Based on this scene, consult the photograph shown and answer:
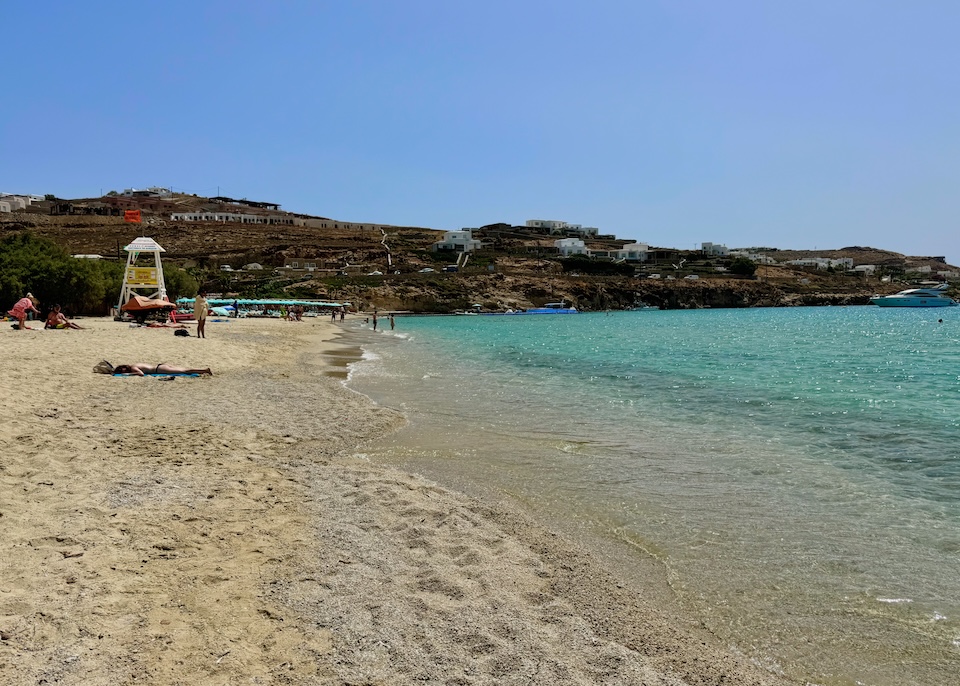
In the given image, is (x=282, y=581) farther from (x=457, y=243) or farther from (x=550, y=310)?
(x=457, y=243)

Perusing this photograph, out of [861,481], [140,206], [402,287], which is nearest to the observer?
[861,481]

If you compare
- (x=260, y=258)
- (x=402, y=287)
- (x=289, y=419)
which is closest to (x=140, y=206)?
(x=260, y=258)

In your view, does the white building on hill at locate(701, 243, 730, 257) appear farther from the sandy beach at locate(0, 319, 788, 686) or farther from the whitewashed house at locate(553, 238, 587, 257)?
the sandy beach at locate(0, 319, 788, 686)

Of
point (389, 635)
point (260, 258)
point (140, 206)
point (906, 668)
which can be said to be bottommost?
point (906, 668)

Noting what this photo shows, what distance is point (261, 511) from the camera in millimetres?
5934

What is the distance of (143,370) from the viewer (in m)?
14.3

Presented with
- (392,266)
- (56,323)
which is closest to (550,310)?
(392,266)

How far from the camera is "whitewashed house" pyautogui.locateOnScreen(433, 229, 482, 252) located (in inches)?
4572

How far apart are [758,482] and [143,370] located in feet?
43.9

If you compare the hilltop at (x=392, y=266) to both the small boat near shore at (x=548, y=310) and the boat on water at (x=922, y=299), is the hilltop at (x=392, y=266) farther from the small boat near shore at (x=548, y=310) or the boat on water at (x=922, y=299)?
the boat on water at (x=922, y=299)

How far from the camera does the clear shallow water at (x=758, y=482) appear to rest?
14.8 feet

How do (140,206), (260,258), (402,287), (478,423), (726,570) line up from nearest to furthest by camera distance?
(726,570) → (478,423) → (402,287) → (260,258) → (140,206)

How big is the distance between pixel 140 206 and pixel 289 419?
457ft

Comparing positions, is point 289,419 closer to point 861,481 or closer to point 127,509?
point 127,509
